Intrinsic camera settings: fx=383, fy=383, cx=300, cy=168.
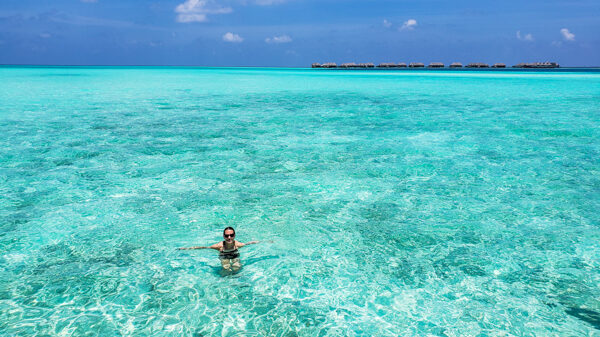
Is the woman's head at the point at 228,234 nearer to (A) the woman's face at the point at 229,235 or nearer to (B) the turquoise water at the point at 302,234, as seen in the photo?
(A) the woman's face at the point at 229,235

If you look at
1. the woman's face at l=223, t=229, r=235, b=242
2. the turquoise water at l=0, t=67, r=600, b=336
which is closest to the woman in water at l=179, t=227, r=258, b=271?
the woman's face at l=223, t=229, r=235, b=242

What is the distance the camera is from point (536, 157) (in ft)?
39.1

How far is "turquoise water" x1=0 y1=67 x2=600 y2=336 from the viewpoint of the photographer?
4.90 m

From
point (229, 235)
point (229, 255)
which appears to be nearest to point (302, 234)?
point (229, 255)

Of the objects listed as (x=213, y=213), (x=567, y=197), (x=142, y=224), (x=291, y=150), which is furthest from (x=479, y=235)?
(x=291, y=150)

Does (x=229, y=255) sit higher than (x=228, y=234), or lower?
lower

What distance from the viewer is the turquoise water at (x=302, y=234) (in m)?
4.90

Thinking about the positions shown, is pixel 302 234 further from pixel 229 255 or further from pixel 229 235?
pixel 229 235

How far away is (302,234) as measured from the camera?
7141 mm

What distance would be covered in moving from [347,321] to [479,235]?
138 inches

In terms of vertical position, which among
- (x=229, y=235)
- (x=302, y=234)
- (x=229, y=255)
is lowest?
(x=302, y=234)

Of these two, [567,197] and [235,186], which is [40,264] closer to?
[235,186]

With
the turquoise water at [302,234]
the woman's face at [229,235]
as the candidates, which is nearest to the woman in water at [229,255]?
the woman's face at [229,235]

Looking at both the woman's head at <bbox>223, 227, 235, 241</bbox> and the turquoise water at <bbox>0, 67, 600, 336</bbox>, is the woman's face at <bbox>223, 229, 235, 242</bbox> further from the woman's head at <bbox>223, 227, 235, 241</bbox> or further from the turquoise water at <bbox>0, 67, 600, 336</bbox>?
the turquoise water at <bbox>0, 67, 600, 336</bbox>
